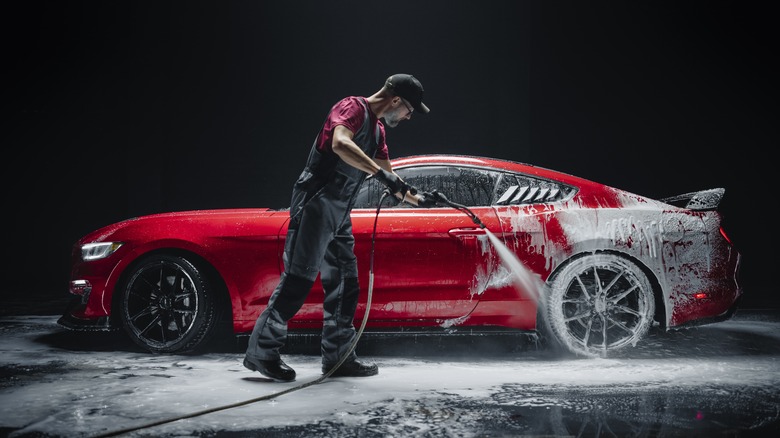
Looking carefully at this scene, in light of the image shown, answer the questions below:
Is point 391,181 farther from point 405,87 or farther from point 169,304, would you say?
point 169,304

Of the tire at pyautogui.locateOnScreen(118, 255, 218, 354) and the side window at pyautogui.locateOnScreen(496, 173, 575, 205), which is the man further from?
the side window at pyautogui.locateOnScreen(496, 173, 575, 205)

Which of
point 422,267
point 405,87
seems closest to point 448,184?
point 422,267

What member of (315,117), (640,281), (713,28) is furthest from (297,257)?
(713,28)

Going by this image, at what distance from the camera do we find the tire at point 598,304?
484 centimetres

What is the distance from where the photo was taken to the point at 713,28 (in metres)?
9.73

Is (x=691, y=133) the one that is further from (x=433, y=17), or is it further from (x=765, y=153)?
(x=433, y=17)

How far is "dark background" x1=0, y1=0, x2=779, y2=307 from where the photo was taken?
9602 millimetres

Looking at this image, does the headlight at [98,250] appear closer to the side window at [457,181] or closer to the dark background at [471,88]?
the side window at [457,181]

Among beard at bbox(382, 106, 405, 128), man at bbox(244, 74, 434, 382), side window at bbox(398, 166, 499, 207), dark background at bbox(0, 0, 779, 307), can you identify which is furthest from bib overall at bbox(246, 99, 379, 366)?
dark background at bbox(0, 0, 779, 307)

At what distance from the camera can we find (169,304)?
16.3 feet

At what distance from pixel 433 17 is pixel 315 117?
1965 millimetres

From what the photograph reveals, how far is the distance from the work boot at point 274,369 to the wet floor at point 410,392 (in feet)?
0.30

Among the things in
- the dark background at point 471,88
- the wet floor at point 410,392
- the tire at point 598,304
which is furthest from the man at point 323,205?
the dark background at point 471,88

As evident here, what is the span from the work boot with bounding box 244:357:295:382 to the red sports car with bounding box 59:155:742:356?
65 centimetres
